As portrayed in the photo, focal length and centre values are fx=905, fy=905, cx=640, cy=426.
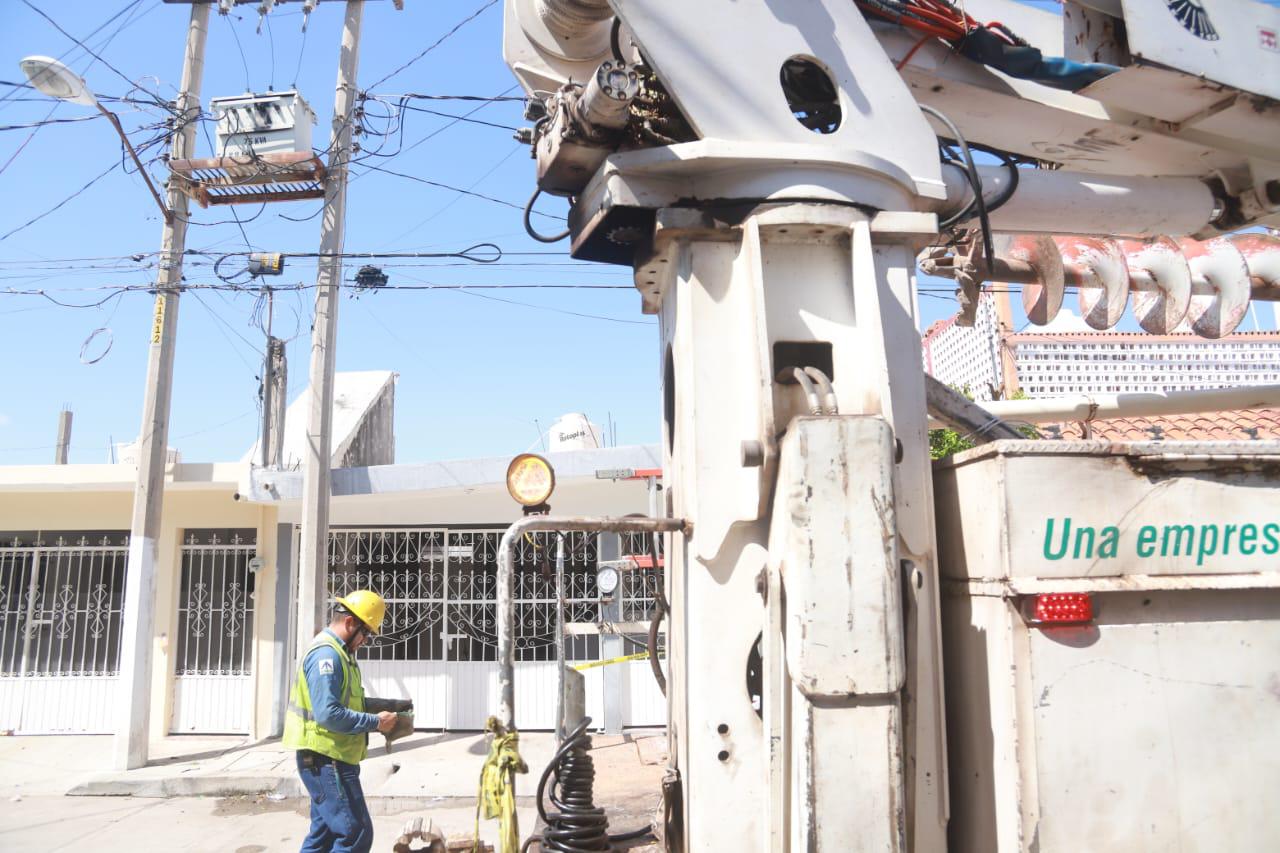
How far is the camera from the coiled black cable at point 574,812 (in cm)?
280

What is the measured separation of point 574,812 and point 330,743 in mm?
1926

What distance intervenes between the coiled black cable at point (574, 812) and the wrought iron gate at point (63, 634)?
32.2 feet

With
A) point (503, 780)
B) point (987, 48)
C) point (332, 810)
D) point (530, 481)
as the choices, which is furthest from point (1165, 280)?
point (332, 810)

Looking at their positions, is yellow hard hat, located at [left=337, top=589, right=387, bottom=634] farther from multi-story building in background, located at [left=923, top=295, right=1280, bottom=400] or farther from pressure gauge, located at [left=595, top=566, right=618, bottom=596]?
multi-story building in background, located at [left=923, top=295, right=1280, bottom=400]

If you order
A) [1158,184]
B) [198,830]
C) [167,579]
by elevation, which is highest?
[1158,184]

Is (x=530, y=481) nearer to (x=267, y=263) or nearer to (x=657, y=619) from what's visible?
(x=657, y=619)

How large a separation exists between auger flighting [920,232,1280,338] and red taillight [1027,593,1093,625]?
10.4 ft

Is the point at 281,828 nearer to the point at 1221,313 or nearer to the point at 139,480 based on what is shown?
the point at 139,480

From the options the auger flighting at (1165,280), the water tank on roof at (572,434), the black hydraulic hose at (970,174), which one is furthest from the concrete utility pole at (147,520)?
the black hydraulic hose at (970,174)

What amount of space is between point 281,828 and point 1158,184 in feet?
24.7

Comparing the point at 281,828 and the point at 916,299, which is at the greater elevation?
the point at 916,299

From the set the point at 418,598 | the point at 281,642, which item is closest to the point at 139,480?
the point at 281,642

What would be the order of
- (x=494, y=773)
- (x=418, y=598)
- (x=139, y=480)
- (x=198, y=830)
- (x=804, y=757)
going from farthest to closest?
(x=418, y=598)
(x=139, y=480)
(x=198, y=830)
(x=494, y=773)
(x=804, y=757)

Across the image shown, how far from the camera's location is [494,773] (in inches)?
90.3
